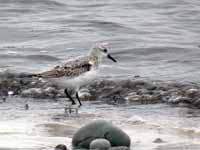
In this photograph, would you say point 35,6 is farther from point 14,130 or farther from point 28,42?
point 14,130

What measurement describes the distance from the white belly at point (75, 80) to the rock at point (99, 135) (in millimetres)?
3085

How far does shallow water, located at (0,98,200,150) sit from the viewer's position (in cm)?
808

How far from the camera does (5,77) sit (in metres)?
13.2

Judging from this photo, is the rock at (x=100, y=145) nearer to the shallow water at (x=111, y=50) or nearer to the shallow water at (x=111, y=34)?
the shallow water at (x=111, y=50)

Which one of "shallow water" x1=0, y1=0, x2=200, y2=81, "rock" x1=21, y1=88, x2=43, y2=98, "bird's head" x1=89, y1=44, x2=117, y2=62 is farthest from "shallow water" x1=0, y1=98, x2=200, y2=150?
"shallow water" x1=0, y1=0, x2=200, y2=81

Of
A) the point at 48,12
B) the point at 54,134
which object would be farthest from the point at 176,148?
the point at 48,12

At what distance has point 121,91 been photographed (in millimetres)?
11930

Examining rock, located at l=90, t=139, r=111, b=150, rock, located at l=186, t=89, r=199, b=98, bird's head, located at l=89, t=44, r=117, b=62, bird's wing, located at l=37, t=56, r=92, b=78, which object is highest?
bird's head, located at l=89, t=44, r=117, b=62

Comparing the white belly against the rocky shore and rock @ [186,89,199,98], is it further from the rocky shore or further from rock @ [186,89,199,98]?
rock @ [186,89,199,98]

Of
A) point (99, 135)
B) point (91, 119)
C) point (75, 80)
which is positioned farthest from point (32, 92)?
point (99, 135)

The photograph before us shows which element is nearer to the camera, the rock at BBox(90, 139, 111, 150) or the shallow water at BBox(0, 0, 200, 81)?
the rock at BBox(90, 139, 111, 150)

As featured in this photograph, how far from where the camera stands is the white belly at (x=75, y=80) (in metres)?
10.9

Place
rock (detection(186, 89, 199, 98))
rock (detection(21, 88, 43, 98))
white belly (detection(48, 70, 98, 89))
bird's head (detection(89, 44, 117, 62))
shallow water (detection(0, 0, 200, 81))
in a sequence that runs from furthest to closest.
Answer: shallow water (detection(0, 0, 200, 81)) < rock (detection(21, 88, 43, 98)) < bird's head (detection(89, 44, 117, 62)) < rock (detection(186, 89, 199, 98)) < white belly (detection(48, 70, 98, 89))

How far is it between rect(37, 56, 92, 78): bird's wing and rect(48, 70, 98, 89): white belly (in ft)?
0.20
